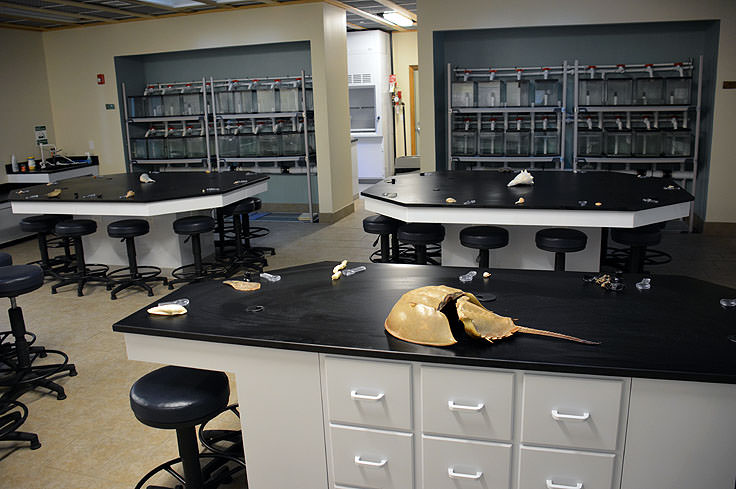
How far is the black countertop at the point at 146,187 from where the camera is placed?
5.68m

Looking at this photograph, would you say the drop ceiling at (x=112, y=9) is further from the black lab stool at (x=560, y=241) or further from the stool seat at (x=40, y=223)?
the black lab stool at (x=560, y=241)

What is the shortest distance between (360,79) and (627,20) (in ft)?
19.1

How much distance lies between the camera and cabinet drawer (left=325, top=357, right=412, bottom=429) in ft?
6.88

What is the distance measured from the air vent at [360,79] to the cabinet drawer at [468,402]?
1049 cm

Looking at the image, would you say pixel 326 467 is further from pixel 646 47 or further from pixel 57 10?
pixel 57 10

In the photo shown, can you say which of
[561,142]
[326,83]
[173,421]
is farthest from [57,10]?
[173,421]

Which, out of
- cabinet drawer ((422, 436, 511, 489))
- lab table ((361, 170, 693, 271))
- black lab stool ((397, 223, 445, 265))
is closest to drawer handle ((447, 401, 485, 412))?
cabinet drawer ((422, 436, 511, 489))

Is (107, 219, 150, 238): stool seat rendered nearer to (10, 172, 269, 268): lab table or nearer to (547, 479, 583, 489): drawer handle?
(10, 172, 269, 268): lab table

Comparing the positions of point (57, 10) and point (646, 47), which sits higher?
point (57, 10)

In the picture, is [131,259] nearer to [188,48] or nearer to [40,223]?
[40,223]

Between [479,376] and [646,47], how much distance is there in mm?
7049

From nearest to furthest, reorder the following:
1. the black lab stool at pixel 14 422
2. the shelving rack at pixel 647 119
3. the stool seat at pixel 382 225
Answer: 1. the black lab stool at pixel 14 422
2. the stool seat at pixel 382 225
3. the shelving rack at pixel 647 119

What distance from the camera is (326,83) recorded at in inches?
331

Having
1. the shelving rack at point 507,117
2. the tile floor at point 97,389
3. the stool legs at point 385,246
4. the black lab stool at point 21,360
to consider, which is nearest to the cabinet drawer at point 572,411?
the tile floor at point 97,389
